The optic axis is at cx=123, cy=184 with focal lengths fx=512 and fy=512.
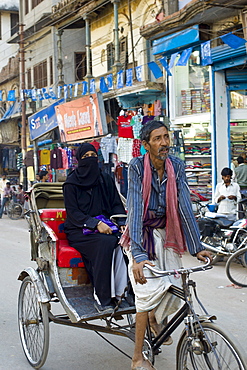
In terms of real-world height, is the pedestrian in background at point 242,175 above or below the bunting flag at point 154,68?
below

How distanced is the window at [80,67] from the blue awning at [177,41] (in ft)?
31.3

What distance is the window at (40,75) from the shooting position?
1022 inches

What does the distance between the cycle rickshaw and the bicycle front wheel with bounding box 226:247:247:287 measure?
120 inches

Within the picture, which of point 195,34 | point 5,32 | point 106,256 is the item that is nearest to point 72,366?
point 106,256

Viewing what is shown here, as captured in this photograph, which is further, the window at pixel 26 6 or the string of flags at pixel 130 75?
the window at pixel 26 6

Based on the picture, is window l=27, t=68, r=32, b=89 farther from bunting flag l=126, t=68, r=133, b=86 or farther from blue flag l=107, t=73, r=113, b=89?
bunting flag l=126, t=68, r=133, b=86

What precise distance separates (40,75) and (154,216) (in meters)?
24.2

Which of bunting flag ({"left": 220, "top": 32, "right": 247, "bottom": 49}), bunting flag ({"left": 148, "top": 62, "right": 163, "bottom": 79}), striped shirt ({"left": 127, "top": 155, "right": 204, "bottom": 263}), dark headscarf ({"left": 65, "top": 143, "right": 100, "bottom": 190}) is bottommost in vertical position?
striped shirt ({"left": 127, "top": 155, "right": 204, "bottom": 263})

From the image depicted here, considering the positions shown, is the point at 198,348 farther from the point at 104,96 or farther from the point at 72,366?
the point at 104,96

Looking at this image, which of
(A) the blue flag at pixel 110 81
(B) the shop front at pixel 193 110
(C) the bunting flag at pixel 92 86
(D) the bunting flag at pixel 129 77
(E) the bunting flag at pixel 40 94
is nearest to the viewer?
(B) the shop front at pixel 193 110

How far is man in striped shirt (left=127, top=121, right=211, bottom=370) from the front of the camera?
136 inches

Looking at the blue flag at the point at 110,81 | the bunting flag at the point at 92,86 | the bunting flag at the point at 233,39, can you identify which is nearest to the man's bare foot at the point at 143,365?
the bunting flag at the point at 233,39

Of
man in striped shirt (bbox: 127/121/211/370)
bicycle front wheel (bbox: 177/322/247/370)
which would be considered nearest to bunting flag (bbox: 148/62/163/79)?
man in striped shirt (bbox: 127/121/211/370)

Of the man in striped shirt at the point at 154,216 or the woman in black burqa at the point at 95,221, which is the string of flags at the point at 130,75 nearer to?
the woman in black burqa at the point at 95,221
